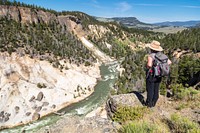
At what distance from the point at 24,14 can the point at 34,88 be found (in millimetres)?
51540

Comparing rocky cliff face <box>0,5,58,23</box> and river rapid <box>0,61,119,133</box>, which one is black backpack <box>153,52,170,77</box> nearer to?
river rapid <box>0,61,119,133</box>

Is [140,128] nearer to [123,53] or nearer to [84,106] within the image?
[84,106]

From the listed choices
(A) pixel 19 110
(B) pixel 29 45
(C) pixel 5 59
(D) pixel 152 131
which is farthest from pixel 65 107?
(D) pixel 152 131

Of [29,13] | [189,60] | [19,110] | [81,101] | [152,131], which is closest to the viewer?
[152,131]

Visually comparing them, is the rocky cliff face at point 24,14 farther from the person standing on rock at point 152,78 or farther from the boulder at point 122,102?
the person standing on rock at point 152,78

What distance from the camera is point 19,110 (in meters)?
57.4

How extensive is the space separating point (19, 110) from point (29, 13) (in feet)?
207

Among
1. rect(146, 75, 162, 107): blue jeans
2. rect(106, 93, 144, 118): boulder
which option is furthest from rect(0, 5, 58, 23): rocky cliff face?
rect(146, 75, 162, 107): blue jeans

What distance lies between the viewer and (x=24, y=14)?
104812mm

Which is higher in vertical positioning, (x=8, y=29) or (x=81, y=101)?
(x=8, y=29)

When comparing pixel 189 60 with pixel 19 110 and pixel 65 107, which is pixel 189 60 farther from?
pixel 19 110

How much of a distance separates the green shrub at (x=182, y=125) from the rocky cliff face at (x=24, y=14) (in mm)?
97694

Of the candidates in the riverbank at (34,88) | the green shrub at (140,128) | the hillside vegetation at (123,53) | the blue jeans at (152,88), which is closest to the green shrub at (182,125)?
the hillside vegetation at (123,53)

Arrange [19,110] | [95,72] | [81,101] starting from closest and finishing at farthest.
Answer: [19,110]
[81,101]
[95,72]
